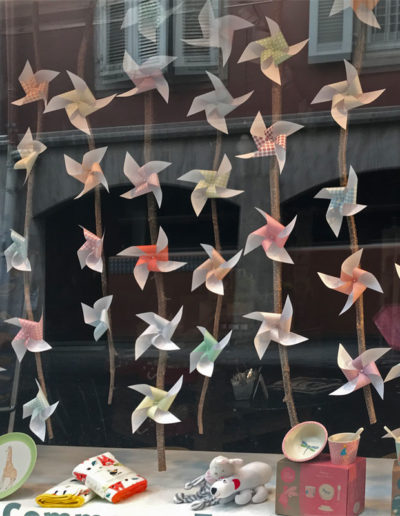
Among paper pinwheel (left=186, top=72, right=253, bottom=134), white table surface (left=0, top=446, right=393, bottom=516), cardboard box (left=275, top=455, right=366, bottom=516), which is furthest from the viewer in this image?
paper pinwheel (left=186, top=72, right=253, bottom=134)

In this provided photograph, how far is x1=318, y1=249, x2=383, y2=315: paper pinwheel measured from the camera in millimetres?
2727

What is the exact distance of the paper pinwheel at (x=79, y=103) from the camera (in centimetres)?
297

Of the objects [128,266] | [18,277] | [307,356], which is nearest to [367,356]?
[307,356]

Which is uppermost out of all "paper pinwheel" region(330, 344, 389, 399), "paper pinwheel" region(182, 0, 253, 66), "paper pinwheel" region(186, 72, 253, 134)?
"paper pinwheel" region(182, 0, 253, 66)

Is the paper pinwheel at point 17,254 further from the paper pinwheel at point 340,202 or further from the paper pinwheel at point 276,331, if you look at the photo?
the paper pinwheel at point 340,202

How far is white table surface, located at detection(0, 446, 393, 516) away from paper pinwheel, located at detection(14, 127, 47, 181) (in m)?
0.96

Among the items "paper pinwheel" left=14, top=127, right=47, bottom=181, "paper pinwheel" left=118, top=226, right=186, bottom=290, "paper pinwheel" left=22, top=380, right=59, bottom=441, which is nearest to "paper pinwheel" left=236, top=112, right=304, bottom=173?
"paper pinwheel" left=118, top=226, right=186, bottom=290

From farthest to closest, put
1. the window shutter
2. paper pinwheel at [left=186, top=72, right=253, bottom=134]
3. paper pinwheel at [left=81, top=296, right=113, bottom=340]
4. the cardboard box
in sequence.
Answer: paper pinwheel at [left=81, top=296, right=113, bottom=340] < paper pinwheel at [left=186, top=72, right=253, bottom=134] < the window shutter < the cardboard box

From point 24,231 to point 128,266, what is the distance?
400mm

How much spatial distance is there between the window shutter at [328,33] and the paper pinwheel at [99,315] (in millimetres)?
1023

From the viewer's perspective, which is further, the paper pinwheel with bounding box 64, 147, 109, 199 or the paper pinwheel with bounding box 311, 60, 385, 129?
the paper pinwheel with bounding box 64, 147, 109, 199

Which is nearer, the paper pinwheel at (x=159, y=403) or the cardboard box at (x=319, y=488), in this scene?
the cardboard box at (x=319, y=488)

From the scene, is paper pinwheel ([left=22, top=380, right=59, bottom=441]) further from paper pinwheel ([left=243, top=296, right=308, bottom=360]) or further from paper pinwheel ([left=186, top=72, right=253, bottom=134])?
paper pinwheel ([left=186, top=72, right=253, bottom=134])

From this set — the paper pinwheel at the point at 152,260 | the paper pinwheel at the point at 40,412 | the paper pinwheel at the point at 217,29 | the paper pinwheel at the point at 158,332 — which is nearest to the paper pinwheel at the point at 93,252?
the paper pinwheel at the point at 152,260
